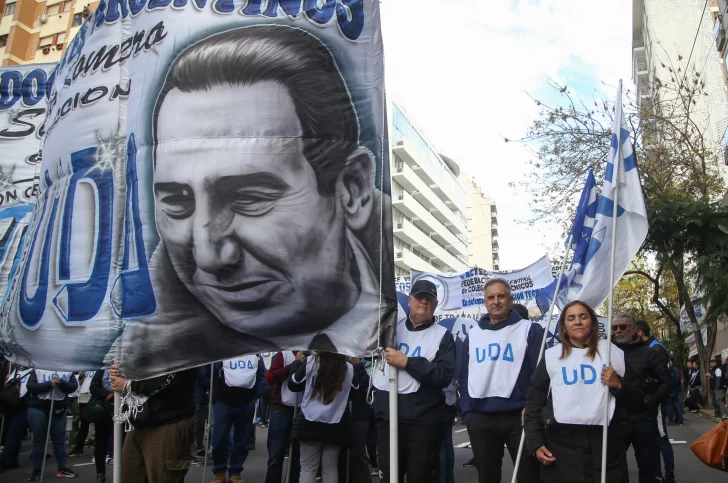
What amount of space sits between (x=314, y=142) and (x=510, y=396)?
227cm

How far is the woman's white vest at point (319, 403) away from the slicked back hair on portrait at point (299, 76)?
87.2 inches

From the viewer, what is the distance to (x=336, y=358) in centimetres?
582

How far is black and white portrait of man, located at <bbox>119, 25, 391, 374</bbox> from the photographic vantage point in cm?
414

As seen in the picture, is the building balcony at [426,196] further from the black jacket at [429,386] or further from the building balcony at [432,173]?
the black jacket at [429,386]

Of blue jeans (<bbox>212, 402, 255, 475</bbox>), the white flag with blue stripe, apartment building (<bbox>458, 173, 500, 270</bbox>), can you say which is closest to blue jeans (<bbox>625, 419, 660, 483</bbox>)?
the white flag with blue stripe

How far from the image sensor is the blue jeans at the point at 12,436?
968 centimetres

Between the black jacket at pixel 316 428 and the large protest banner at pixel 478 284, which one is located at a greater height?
the large protest banner at pixel 478 284

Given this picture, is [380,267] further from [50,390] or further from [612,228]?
[50,390]

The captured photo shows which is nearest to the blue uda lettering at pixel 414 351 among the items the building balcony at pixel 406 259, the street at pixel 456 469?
the street at pixel 456 469

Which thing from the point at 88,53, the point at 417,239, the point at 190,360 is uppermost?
the point at 417,239

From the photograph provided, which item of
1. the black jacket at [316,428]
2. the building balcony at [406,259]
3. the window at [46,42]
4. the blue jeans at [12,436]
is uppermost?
the window at [46,42]

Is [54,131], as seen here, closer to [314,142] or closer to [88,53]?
[88,53]

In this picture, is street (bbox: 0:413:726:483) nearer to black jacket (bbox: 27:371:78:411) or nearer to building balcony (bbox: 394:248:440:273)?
black jacket (bbox: 27:371:78:411)

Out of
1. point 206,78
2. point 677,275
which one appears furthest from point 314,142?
point 677,275
